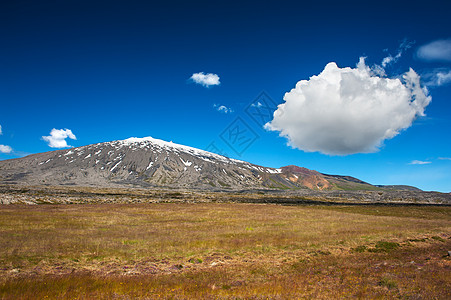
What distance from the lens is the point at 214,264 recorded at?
17.0 m

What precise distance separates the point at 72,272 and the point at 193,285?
24.0 ft

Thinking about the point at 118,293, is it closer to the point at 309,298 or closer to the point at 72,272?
the point at 72,272

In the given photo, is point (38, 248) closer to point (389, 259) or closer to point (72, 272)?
point (72, 272)

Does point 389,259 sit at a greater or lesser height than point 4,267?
greater

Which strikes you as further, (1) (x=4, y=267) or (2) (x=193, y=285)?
(1) (x=4, y=267)

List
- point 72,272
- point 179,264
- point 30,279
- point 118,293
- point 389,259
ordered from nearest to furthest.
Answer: point 118,293
point 30,279
point 72,272
point 179,264
point 389,259

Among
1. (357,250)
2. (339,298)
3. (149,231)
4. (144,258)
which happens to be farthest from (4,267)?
(357,250)

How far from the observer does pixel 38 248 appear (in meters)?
18.4

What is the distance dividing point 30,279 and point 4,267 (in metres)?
3.37

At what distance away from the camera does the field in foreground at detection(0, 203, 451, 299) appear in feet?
39.1

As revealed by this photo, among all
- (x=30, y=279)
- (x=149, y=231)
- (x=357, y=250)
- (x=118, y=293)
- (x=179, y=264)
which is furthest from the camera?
(x=149, y=231)

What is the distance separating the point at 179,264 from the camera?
656 inches

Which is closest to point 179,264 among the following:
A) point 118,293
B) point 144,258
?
point 144,258

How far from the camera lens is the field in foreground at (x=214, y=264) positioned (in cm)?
1191
